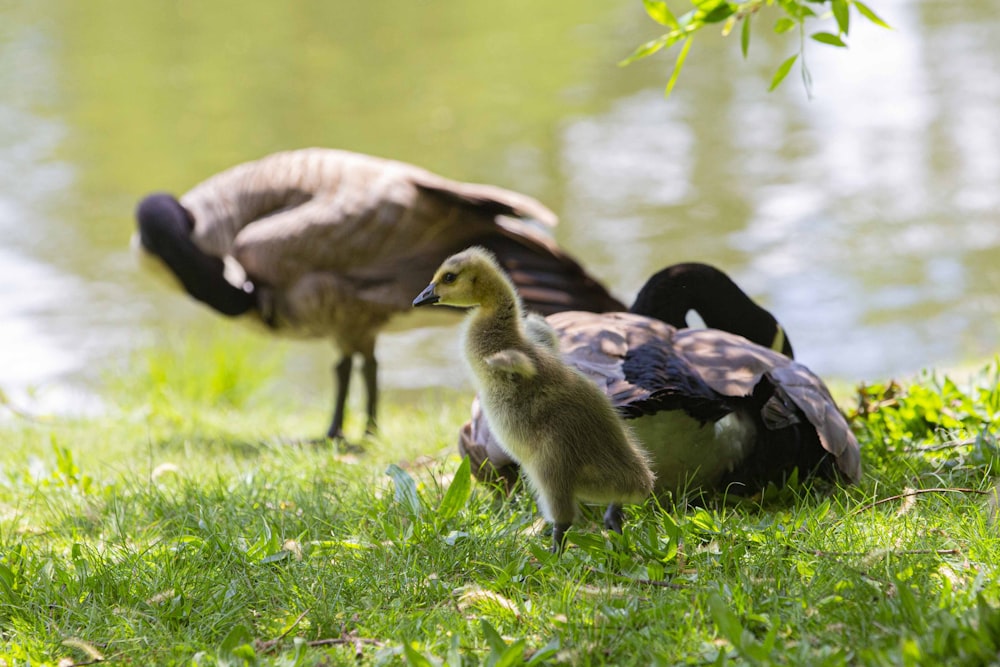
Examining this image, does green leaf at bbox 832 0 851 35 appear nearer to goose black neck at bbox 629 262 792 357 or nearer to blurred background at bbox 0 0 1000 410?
goose black neck at bbox 629 262 792 357

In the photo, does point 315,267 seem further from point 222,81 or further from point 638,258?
point 222,81

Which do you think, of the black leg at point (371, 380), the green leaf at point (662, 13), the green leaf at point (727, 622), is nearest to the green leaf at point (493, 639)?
the green leaf at point (727, 622)

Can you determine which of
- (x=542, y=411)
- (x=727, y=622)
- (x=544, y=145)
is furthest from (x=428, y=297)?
(x=544, y=145)

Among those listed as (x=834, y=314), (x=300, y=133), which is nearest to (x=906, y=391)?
(x=834, y=314)

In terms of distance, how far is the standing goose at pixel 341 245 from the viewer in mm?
6508

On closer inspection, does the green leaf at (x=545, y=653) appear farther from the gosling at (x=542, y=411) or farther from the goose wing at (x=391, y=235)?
the goose wing at (x=391, y=235)

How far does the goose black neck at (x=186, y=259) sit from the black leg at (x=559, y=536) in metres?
4.00

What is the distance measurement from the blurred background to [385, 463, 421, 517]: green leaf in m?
3.13

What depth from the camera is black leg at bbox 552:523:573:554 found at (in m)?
3.28

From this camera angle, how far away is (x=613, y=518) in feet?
11.3

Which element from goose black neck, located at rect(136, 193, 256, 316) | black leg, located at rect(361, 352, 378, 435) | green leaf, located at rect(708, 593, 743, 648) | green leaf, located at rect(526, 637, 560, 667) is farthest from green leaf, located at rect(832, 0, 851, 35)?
goose black neck, located at rect(136, 193, 256, 316)

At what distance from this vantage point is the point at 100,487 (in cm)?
449

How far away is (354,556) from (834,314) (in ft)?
24.1

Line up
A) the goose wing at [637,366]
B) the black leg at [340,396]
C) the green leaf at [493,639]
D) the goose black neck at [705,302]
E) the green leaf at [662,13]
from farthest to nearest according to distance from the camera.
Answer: the black leg at [340,396], the goose black neck at [705,302], the green leaf at [662,13], the goose wing at [637,366], the green leaf at [493,639]
